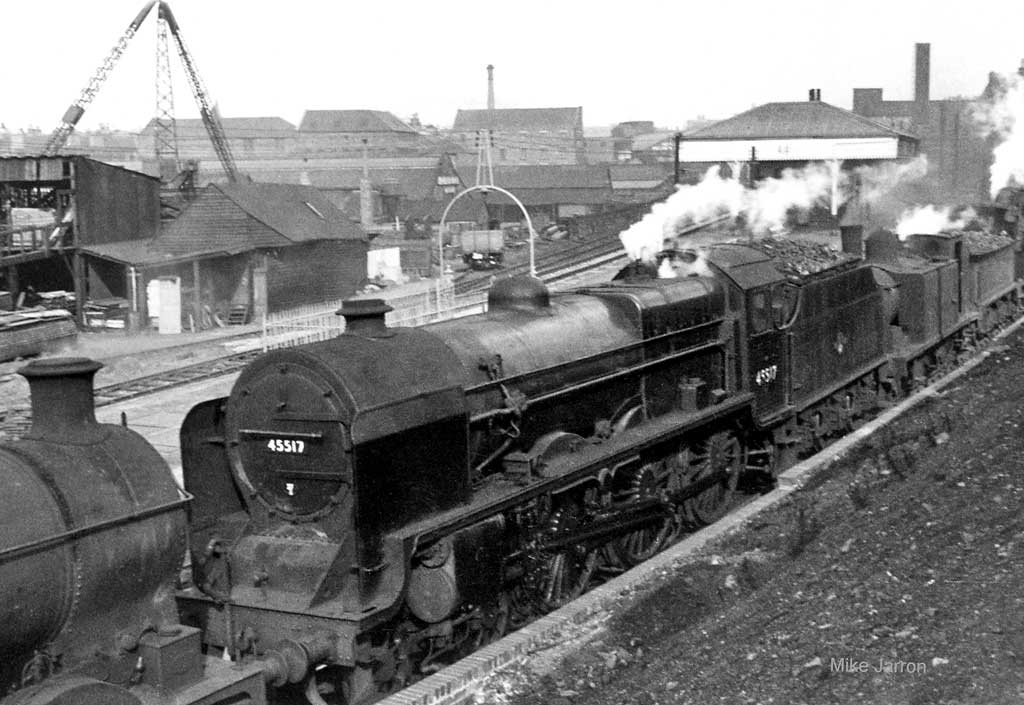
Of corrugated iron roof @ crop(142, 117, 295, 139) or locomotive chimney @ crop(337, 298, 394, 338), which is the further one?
corrugated iron roof @ crop(142, 117, 295, 139)

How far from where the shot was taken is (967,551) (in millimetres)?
8812

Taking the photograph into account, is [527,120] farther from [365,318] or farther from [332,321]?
[365,318]

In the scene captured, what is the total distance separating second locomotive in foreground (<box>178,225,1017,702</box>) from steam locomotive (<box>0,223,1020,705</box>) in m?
0.02

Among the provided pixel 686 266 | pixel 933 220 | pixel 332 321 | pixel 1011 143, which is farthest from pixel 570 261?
pixel 686 266

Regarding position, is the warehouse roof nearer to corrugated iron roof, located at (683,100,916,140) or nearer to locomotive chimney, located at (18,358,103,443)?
corrugated iron roof, located at (683,100,916,140)

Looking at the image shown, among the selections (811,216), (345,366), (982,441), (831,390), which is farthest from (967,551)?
(811,216)

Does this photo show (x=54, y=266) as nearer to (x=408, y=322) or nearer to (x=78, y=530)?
(x=408, y=322)

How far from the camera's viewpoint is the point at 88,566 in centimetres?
677

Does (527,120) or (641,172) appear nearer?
(641,172)

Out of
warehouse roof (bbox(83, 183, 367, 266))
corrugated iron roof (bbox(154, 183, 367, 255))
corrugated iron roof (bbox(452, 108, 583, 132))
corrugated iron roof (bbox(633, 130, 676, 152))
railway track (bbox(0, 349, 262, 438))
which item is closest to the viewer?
railway track (bbox(0, 349, 262, 438))

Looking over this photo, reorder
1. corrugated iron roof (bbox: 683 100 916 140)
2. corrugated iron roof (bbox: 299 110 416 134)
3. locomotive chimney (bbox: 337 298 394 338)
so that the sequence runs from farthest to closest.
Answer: corrugated iron roof (bbox: 299 110 416 134)
corrugated iron roof (bbox: 683 100 916 140)
locomotive chimney (bbox: 337 298 394 338)

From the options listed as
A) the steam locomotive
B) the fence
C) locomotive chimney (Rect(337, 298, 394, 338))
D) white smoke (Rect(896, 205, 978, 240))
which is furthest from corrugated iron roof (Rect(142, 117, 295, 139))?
locomotive chimney (Rect(337, 298, 394, 338))

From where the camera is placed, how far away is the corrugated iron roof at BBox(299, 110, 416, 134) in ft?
330

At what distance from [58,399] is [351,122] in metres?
98.1
